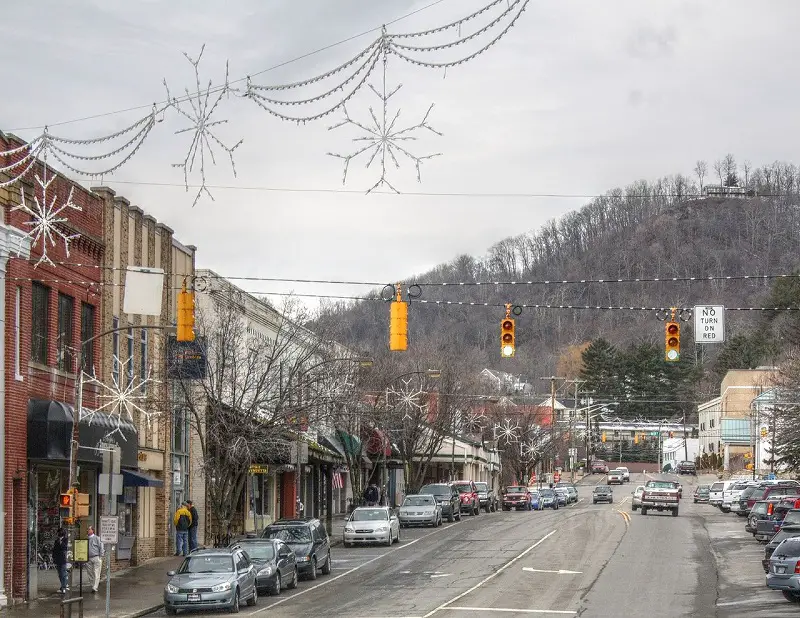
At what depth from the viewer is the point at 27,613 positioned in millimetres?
28297

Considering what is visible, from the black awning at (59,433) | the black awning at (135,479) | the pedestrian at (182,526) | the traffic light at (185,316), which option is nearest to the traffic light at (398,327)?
the traffic light at (185,316)

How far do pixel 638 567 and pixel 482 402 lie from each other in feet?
179

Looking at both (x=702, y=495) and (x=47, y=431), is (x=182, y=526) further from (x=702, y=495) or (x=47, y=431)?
(x=702, y=495)

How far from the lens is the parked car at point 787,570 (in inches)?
1145

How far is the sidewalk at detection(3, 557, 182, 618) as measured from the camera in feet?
93.8

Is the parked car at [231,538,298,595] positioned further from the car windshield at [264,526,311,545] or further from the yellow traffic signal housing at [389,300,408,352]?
the yellow traffic signal housing at [389,300,408,352]

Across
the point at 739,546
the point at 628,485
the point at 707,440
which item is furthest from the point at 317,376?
the point at 707,440

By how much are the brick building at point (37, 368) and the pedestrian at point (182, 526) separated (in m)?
4.96

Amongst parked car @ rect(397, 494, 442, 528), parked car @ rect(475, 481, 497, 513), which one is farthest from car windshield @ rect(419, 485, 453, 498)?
parked car @ rect(475, 481, 497, 513)

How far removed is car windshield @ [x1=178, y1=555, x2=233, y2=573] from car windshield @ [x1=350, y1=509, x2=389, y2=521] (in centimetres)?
1959

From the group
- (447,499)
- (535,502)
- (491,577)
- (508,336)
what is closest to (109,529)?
(508,336)

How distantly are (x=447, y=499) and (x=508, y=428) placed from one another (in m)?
34.7

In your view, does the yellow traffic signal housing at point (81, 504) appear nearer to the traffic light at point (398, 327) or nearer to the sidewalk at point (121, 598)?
the sidewalk at point (121, 598)

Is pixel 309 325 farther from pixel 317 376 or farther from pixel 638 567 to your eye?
pixel 638 567
